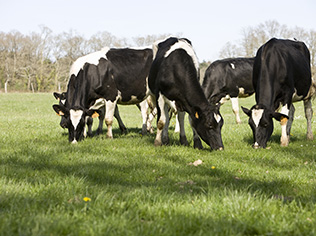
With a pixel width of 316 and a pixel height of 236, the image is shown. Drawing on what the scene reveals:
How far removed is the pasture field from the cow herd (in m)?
0.72

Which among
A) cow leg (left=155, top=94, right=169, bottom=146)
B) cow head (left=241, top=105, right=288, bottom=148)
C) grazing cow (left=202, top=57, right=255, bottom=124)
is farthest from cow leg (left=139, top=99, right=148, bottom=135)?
cow head (left=241, top=105, right=288, bottom=148)

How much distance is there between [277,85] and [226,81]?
7501mm

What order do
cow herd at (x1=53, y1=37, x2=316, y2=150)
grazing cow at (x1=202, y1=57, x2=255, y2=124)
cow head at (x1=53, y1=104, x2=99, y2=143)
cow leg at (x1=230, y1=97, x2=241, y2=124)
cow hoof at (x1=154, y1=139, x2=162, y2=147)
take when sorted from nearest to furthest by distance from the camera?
cow herd at (x1=53, y1=37, x2=316, y2=150) < cow hoof at (x1=154, y1=139, x2=162, y2=147) < cow head at (x1=53, y1=104, x2=99, y2=143) < cow leg at (x1=230, y1=97, x2=241, y2=124) < grazing cow at (x1=202, y1=57, x2=255, y2=124)

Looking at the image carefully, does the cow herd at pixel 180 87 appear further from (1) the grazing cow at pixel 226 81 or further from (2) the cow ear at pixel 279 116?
(1) the grazing cow at pixel 226 81

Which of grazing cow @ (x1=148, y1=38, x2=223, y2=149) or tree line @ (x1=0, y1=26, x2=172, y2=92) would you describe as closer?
grazing cow @ (x1=148, y1=38, x2=223, y2=149)

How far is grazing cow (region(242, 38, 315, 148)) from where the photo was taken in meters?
7.83

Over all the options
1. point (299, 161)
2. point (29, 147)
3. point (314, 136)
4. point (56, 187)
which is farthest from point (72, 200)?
point (314, 136)

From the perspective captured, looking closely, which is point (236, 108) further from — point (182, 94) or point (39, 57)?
point (39, 57)

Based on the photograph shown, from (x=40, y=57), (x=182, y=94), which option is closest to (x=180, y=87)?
(x=182, y=94)

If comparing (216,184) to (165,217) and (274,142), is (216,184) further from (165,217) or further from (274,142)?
(274,142)

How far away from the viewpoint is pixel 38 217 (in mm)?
3010

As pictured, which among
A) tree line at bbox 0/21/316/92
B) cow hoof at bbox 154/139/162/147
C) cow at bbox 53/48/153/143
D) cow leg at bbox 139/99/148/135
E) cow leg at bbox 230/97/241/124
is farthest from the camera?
tree line at bbox 0/21/316/92

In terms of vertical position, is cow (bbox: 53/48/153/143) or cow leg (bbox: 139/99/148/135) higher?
cow (bbox: 53/48/153/143)

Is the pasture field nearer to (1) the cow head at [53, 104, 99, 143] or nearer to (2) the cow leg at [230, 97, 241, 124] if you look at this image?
(1) the cow head at [53, 104, 99, 143]
